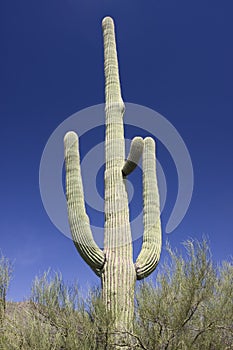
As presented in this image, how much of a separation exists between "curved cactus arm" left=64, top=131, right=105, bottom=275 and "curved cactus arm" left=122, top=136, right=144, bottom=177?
2.50 ft

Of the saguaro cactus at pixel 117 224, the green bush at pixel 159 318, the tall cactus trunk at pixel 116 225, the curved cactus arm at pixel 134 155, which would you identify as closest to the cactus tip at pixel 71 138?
the saguaro cactus at pixel 117 224

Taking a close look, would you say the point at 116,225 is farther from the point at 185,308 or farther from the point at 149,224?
the point at 185,308

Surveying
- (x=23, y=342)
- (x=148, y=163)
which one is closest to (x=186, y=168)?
(x=148, y=163)

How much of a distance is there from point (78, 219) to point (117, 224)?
0.59m

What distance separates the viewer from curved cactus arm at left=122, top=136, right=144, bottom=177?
6372mm

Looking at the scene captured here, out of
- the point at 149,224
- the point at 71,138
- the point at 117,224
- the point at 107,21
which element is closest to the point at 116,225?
the point at 117,224

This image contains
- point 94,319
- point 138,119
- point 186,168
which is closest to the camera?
point 94,319

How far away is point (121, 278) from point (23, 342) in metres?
1.49

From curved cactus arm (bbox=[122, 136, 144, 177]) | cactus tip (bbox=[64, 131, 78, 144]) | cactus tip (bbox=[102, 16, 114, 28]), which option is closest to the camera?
curved cactus arm (bbox=[122, 136, 144, 177])

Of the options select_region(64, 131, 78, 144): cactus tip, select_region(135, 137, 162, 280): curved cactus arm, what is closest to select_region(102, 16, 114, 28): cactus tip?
select_region(64, 131, 78, 144): cactus tip

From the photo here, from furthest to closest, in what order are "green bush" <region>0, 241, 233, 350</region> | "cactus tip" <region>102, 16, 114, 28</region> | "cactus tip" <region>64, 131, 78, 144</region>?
"cactus tip" <region>102, 16, 114, 28</region>
"cactus tip" <region>64, 131, 78, 144</region>
"green bush" <region>0, 241, 233, 350</region>

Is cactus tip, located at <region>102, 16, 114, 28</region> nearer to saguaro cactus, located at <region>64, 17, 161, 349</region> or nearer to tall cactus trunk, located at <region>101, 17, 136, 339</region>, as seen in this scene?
tall cactus trunk, located at <region>101, 17, 136, 339</region>

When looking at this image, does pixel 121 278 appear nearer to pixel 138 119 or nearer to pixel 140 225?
pixel 140 225

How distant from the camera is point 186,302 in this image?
5.56 metres
